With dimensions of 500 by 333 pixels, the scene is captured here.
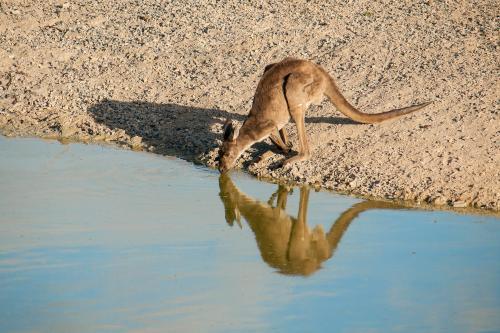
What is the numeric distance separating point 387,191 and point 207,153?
2578 mm

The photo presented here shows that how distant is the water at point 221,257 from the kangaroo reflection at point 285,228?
0.07 ft

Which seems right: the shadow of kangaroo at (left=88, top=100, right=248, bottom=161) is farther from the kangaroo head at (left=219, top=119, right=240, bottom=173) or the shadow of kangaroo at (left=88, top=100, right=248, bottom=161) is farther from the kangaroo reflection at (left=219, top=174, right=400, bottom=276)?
the kangaroo reflection at (left=219, top=174, right=400, bottom=276)

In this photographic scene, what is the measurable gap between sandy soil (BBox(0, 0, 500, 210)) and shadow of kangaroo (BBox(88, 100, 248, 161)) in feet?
0.09

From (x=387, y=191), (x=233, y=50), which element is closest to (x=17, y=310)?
(x=387, y=191)

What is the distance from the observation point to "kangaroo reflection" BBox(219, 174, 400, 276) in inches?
373

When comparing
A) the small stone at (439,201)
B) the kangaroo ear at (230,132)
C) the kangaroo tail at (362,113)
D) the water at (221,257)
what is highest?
the kangaroo tail at (362,113)

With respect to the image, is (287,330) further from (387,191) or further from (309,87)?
(309,87)

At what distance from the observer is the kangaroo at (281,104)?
12.1 m

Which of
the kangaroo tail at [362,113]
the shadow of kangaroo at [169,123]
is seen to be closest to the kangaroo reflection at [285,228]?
the shadow of kangaroo at [169,123]

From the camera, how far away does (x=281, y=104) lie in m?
12.2

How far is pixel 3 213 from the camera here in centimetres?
1071

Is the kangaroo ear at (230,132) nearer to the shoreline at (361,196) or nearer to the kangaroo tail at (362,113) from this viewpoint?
the shoreline at (361,196)

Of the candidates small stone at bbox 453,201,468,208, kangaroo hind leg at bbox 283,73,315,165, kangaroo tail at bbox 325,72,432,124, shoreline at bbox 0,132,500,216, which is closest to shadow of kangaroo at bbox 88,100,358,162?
shoreline at bbox 0,132,500,216

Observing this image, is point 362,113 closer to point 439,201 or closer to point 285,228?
point 439,201
